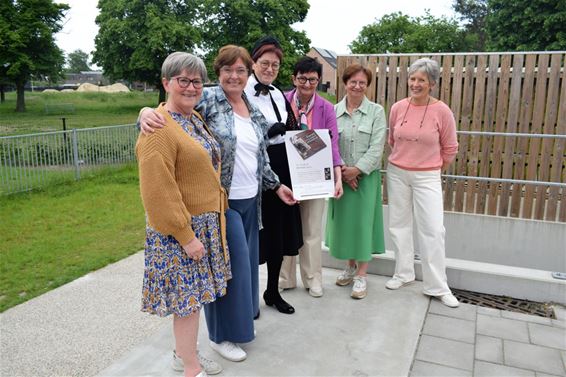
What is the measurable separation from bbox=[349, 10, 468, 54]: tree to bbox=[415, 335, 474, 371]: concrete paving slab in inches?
1567

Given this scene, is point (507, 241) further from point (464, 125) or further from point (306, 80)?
point (306, 80)

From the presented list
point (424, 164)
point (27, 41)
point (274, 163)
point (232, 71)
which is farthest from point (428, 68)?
point (27, 41)

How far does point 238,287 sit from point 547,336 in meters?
2.20

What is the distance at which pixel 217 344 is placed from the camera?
303 centimetres

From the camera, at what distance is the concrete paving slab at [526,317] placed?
353 centimetres

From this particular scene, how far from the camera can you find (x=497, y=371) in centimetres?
289

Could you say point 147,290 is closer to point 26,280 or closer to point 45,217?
point 26,280

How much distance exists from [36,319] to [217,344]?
1.55 meters

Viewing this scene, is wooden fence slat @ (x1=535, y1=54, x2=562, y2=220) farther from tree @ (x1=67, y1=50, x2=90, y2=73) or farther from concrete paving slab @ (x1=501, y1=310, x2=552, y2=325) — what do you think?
tree @ (x1=67, y1=50, x2=90, y2=73)

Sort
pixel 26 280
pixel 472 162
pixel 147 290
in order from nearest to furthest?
pixel 147 290 → pixel 26 280 → pixel 472 162

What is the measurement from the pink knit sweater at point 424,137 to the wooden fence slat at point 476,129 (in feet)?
7.19

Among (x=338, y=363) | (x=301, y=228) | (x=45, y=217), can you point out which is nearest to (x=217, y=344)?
(x=338, y=363)

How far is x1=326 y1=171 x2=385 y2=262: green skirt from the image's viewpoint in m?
3.87

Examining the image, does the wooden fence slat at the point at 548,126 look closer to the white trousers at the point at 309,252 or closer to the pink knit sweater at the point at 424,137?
the pink knit sweater at the point at 424,137
